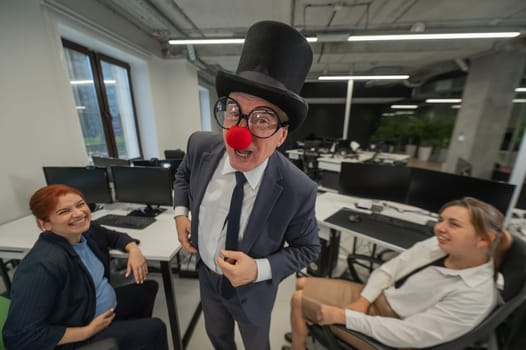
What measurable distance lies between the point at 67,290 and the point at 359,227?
6.44 feet

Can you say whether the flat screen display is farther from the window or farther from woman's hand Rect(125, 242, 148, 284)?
the window

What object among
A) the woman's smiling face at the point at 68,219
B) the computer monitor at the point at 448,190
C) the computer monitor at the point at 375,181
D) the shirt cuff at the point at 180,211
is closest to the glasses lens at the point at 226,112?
the shirt cuff at the point at 180,211

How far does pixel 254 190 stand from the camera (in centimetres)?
83

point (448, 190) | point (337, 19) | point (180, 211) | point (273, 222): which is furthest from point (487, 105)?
point (180, 211)

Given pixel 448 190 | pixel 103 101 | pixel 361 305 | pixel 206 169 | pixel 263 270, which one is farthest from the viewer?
pixel 103 101

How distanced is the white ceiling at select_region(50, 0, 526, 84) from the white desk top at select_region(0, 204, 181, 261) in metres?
2.38

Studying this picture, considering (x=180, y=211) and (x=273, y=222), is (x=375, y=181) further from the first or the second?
(x=180, y=211)

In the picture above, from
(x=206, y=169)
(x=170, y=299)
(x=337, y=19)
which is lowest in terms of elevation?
(x=170, y=299)

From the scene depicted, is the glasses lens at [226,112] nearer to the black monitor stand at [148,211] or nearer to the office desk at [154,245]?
the office desk at [154,245]

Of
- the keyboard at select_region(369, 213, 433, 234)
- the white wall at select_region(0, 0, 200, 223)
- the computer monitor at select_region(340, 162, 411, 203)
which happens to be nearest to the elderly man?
the keyboard at select_region(369, 213, 433, 234)

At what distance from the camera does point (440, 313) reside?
0.89 meters

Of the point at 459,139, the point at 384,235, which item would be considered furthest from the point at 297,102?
the point at 459,139

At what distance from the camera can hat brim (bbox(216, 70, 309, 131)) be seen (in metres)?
0.61

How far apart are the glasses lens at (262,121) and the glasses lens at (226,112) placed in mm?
59
